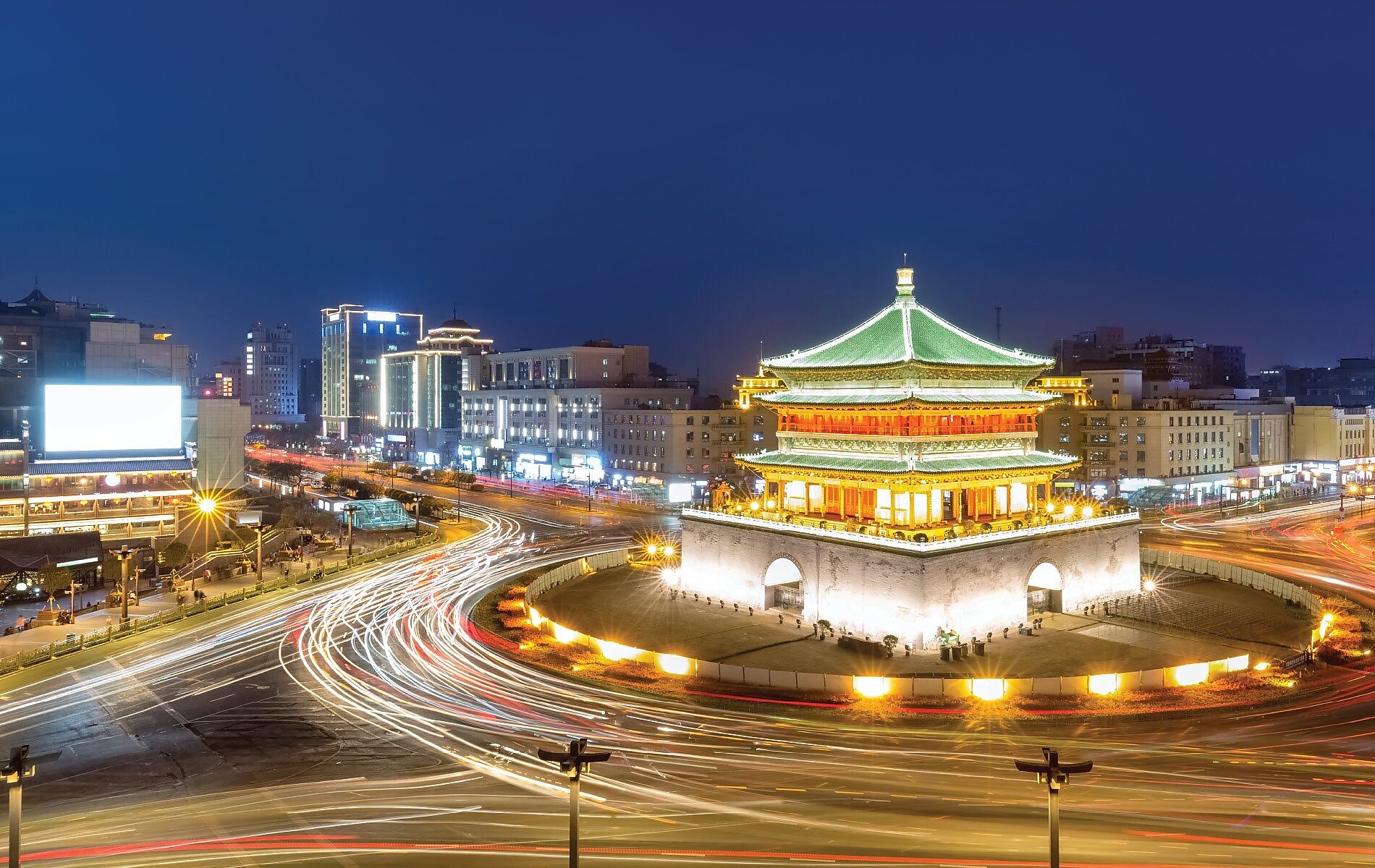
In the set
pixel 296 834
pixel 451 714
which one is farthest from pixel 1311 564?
pixel 296 834

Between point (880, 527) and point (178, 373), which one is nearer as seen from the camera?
point (880, 527)

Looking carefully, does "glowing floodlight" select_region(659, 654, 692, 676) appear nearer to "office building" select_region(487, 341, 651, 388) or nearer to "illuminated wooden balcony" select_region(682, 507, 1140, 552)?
"illuminated wooden balcony" select_region(682, 507, 1140, 552)

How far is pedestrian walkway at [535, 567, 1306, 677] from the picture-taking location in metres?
35.3

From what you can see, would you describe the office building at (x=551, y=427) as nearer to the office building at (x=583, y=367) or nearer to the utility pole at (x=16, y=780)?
the office building at (x=583, y=367)

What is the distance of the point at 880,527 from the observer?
1586 inches

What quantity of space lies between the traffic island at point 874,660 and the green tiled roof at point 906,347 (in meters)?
12.5

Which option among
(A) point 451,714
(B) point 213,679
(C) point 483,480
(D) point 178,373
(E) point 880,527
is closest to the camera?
(A) point 451,714

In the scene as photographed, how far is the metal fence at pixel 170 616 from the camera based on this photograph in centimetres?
3700

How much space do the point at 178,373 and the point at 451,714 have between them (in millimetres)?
88040

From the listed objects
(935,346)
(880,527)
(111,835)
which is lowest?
(111,835)

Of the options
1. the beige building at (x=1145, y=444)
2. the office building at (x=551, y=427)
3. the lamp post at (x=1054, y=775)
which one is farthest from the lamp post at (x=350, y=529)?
the beige building at (x=1145, y=444)

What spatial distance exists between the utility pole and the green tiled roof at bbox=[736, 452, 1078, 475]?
106 ft

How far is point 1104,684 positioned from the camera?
102ft

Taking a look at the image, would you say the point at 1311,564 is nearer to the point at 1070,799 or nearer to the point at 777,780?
the point at 1070,799
